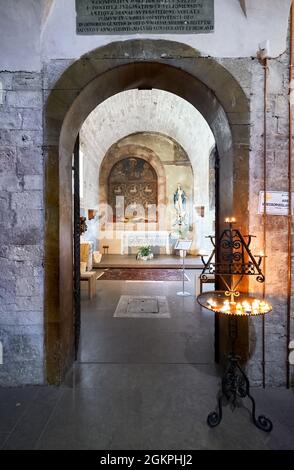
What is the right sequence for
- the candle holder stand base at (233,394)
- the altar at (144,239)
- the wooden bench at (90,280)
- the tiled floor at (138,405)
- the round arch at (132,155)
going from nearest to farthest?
1. the tiled floor at (138,405)
2. the candle holder stand base at (233,394)
3. the wooden bench at (90,280)
4. the altar at (144,239)
5. the round arch at (132,155)

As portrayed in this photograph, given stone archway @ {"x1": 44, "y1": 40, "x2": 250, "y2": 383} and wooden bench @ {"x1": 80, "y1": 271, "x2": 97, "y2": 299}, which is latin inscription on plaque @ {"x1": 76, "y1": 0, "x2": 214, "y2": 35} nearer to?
stone archway @ {"x1": 44, "y1": 40, "x2": 250, "y2": 383}

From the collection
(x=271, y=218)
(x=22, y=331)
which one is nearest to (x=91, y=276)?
(x=22, y=331)

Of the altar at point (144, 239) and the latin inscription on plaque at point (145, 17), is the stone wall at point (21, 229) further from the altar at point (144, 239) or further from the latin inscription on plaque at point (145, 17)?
the altar at point (144, 239)

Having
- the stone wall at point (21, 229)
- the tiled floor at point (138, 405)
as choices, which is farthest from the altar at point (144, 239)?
the stone wall at point (21, 229)

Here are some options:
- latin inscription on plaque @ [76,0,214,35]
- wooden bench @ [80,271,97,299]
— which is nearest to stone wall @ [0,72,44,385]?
latin inscription on plaque @ [76,0,214,35]

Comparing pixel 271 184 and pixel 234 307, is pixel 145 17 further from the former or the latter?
pixel 234 307

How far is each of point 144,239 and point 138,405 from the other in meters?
9.92

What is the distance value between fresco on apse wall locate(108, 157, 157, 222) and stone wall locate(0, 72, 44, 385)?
10103mm

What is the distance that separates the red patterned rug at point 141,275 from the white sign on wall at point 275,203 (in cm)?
499

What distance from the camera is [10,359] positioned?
2.50 meters

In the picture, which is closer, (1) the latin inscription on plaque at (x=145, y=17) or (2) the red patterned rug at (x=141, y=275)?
(1) the latin inscription on plaque at (x=145, y=17)

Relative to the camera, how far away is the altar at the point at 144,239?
12000 mm

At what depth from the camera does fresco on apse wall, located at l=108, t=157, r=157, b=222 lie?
1260 cm

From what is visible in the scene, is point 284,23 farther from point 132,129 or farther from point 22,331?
point 132,129
